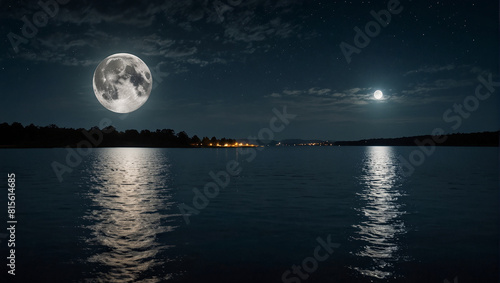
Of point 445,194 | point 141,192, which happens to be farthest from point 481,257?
point 141,192

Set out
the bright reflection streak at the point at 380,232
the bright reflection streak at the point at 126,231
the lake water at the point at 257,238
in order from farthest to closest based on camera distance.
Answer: the bright reflection streak at the point at 380,232 < the bright reflection streak at the point at 126,231 < the lake water at the point at 257,238

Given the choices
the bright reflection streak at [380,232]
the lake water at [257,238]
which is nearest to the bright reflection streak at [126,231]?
the lake water at [257,238]

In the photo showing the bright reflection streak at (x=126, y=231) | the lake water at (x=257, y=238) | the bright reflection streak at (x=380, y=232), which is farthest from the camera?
the bright reflection streak at (x=380, y=232)

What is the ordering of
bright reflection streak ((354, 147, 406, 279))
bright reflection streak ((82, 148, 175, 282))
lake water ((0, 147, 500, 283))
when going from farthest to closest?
1. bright reflection streak ((354, 147, 406, 279))
2. bright reflection streak ((82, 148, 175, 282))
3. lake water ((0, 147, 500, 283))

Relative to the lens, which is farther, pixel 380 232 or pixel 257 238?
pixel 380 232

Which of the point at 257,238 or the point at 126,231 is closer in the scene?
the point at 257,238

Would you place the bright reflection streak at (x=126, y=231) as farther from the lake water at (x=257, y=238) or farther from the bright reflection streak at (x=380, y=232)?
the bright reflection streak at (x=380, y=232)

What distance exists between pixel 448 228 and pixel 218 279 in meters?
16.6

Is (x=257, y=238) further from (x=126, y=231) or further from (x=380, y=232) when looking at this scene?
(x=126, y=231)

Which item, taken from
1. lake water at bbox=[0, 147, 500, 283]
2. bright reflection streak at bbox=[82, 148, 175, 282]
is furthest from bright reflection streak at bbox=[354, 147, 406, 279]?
bright reflection streak at bbox=[82, 148, 175, 282]

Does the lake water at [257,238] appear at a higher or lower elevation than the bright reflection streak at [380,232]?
lower

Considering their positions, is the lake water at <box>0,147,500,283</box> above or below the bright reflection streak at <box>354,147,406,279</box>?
below

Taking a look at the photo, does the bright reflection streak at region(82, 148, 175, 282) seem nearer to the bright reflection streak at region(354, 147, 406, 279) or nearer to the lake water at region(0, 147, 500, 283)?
the lake water at region(0, 147, 500, 283)

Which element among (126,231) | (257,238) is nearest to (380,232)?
(257,238)
